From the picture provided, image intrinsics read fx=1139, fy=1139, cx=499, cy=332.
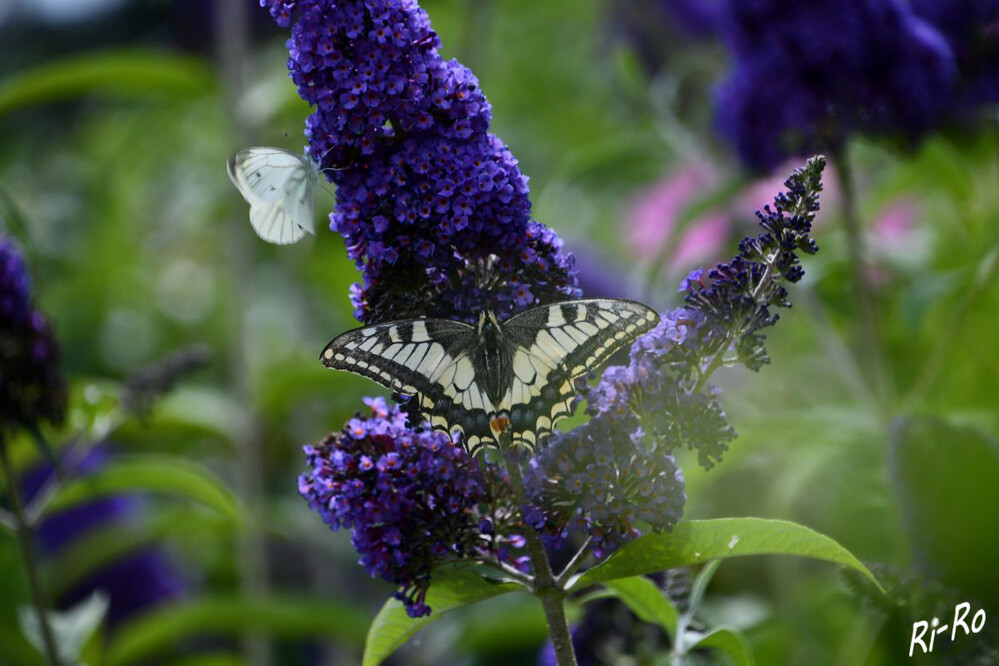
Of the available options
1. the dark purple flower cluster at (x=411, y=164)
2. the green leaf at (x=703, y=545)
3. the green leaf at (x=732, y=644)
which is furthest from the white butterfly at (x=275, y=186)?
the green leaf at (x=732, y=644)

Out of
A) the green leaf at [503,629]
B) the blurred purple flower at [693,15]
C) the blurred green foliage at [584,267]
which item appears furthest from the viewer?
the blurred purple flower at [693,15]

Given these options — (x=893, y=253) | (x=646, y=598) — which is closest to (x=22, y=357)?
(x=646, y=598)

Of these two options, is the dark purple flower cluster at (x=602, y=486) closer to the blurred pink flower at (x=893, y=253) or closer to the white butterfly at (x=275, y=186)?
the white butterfly at (x=275, y=186)

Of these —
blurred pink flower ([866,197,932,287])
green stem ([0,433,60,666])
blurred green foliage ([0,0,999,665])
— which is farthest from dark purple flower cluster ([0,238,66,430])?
blurred pink flower ([866,197,932,287])

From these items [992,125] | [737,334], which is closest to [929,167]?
[992,125]

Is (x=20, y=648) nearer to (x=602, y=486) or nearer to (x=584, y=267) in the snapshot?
(x=602, y=486)

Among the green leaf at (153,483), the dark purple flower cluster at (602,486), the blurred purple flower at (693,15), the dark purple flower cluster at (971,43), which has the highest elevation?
the blurred purple flower at (693,15)

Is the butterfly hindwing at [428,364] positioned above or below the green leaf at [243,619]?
below

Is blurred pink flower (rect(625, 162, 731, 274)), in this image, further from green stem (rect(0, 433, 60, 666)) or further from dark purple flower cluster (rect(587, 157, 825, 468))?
dark purple flower cluster (rect(587, 157, 825, 468))
